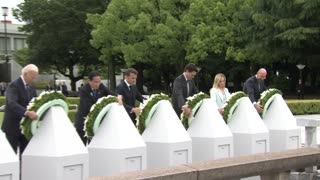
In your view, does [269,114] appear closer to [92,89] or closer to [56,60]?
[92,89]

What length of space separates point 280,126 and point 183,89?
1.80 metres

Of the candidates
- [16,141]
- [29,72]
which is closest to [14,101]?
[29,72]

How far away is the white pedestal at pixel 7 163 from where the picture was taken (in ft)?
18.9

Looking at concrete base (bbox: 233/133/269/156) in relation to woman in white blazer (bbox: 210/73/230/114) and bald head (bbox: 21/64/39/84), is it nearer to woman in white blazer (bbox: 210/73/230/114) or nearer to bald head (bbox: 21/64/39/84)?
woman in white blazer (bbox: 210/73/230/114)

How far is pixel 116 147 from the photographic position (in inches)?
272

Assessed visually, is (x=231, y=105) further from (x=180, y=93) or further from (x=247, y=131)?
(x=180, y=93)

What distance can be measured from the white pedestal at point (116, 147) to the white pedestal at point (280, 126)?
134 inches

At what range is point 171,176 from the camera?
15.4 feet

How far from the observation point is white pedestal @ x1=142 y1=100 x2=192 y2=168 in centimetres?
769

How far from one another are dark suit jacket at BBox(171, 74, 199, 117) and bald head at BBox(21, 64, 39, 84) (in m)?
2.75

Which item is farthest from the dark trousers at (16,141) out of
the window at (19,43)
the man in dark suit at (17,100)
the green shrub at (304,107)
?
the window at (19,43)

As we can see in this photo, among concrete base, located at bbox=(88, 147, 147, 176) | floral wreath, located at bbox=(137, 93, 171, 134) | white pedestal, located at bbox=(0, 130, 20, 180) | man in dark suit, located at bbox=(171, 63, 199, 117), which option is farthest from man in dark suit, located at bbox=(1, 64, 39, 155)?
man in dark suit, located at bbox=(171, 63, 199, 117)

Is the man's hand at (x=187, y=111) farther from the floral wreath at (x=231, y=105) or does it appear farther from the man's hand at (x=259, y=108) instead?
Answer: the man's hand at (x=259, y=108)

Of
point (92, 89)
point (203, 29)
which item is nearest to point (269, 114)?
point (92, 89)
